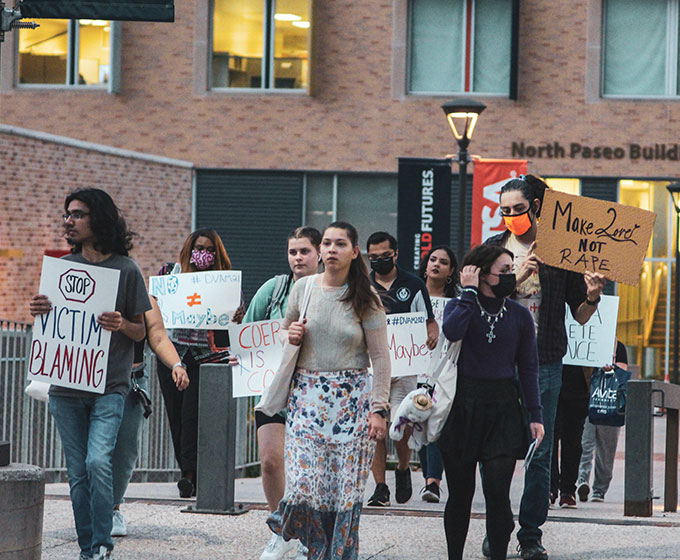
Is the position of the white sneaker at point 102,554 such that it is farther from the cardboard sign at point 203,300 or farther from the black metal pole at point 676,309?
the black metal pole at point 676,309

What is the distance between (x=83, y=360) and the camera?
6637 mm

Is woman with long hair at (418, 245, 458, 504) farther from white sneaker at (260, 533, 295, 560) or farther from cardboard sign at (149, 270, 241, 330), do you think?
white sneaker at (260, 533, 295, 560)

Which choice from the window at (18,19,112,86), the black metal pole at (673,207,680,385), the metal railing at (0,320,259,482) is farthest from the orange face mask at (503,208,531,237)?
the window at (18,19,112,86)

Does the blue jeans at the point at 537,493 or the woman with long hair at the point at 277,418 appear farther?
the blue jeans at the point at 537,493

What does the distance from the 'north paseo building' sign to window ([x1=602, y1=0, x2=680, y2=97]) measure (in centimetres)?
112

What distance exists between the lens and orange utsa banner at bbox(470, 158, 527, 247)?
21.5 metres

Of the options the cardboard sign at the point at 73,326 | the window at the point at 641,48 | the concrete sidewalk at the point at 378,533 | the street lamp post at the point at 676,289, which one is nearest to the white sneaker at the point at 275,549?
the concrete sidewalk at the point at 378,533

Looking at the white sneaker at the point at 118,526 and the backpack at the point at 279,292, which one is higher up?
the backpack at the point at 279,292

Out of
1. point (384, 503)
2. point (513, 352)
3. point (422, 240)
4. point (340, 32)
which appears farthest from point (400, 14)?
point (513, 352)

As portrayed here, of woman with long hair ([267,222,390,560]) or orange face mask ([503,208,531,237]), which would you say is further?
orange face mask ([503,208,531,237])

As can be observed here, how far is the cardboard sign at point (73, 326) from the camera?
664 centimetres

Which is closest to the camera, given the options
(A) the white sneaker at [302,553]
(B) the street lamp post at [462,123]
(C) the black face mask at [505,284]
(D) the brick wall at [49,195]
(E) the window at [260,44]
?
(C) the black face mask at [505,284]

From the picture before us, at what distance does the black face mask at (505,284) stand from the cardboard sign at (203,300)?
335cm

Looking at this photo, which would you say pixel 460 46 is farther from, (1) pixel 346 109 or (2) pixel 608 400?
(2) pixel 608 400
